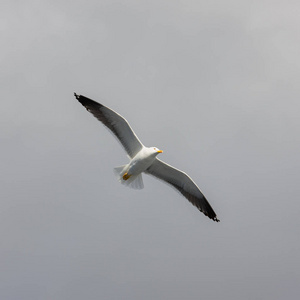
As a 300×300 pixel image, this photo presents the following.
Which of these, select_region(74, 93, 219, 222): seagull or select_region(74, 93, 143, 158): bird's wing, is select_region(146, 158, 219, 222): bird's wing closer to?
select_region(74, 93, 219, 222): seagull

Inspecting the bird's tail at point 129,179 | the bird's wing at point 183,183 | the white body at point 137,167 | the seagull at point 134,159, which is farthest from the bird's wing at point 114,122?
the bird's wing at point 183,183

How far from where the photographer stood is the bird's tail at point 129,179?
29.5 metres

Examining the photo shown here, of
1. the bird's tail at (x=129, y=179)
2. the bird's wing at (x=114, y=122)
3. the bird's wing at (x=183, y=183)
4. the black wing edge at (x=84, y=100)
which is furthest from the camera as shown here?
the bird's wing at (x=183, y=183)

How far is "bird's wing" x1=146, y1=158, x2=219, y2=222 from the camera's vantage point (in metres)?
30.1

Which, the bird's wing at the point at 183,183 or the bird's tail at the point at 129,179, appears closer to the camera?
the bird's tail at the point at 129,179

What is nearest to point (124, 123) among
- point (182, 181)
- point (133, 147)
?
point (133, 147)

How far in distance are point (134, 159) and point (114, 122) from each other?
163cm

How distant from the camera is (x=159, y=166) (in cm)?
3012

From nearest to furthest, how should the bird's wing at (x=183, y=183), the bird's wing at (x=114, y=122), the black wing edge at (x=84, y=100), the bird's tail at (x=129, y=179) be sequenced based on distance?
the bird's wing at (x=114, y=122) < the black wing edge at (x=84, y=100) < the bird's tail at (x=129, y=179) < the bird's wing at (x=183, y=183)

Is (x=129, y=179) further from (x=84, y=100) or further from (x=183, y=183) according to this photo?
(x=84, y=100)

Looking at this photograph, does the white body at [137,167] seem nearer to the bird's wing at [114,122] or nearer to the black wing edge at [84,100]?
the bird's wing at [114,122]

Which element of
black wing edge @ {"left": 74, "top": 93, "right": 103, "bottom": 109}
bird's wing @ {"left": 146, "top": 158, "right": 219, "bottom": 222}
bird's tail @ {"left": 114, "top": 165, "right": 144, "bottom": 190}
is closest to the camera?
black wing edge @ {"left": 74, "top": 93, "right": 103, "bottom": 109}

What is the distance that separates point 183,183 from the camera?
30.6 metres

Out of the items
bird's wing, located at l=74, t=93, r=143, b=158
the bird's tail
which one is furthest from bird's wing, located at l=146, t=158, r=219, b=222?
bird's wing, located at l=74, t=93, r=143, b=158
